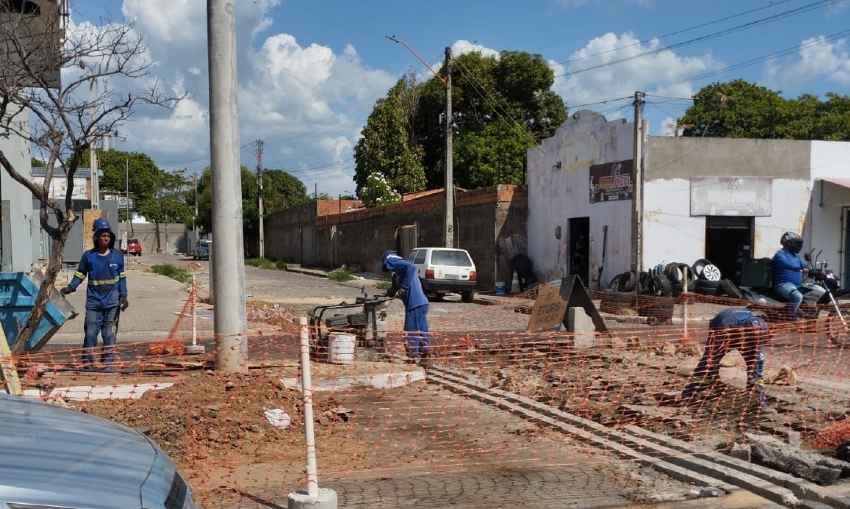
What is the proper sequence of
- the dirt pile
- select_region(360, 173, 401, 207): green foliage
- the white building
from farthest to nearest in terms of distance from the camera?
1. select_region(360, 173, 401, 207): green foliage
2. the white building
3. the dirt pile

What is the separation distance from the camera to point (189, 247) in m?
78.6

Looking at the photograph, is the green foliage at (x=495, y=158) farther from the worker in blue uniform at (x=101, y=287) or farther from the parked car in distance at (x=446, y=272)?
the worker in blue uniform at (x=101, y=287)

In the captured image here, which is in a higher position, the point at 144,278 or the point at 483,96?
the point at 483,96

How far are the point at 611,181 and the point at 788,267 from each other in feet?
38.7

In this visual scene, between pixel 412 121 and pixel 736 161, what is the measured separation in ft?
91.6

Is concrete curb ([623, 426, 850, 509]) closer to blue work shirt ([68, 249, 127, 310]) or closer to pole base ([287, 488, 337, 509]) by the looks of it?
pole base ([287, 488, 337, 509])

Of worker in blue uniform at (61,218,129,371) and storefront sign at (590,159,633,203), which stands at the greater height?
storefront sign at (590,159,633,203)

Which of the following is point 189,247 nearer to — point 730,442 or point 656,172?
point 656,172

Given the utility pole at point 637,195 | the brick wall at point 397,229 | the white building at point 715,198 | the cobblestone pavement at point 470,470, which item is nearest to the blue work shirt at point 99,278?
the cobblestone pavement at point 470,470

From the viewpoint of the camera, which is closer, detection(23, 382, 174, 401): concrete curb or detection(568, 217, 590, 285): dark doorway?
detection(23, 382, 174, 401): concrete curb

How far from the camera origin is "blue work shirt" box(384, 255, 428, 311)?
1132 cm

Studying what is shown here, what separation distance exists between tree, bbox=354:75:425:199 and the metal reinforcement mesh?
1273 inches

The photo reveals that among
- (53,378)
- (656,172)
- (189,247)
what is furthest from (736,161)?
(189,247)

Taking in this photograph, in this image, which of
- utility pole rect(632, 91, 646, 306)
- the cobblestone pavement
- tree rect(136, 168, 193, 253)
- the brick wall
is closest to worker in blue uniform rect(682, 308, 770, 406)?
the cobblestone pavement
